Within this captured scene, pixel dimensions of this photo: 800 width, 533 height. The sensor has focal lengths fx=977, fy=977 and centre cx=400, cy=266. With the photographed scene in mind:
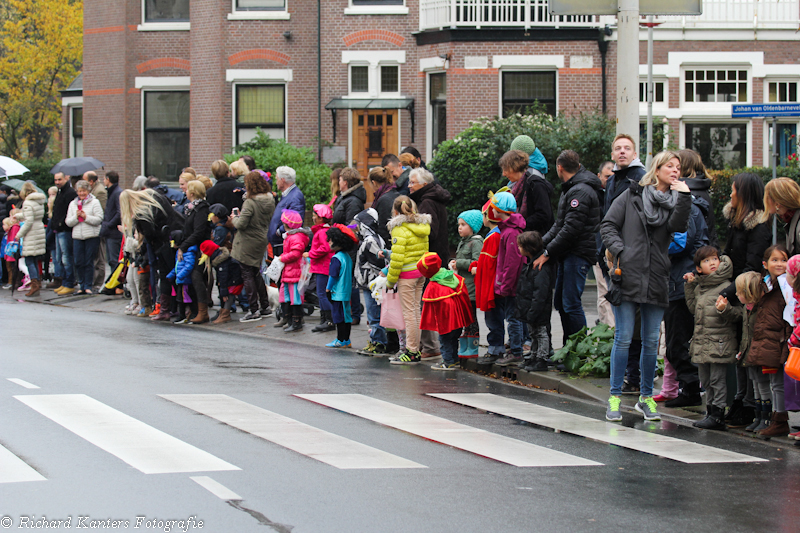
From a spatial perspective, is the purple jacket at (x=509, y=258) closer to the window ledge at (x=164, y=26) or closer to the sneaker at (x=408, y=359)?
the sneaker at (x=408, y=359)

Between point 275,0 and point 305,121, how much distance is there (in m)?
3.33

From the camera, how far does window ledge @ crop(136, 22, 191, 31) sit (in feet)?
89.3

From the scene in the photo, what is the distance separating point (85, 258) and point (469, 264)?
9510 millimetres

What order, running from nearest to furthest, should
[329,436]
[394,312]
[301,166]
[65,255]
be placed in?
[329,436] → [394,312] → [65,255] → [301,166]

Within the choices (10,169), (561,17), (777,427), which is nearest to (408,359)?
(777,427)

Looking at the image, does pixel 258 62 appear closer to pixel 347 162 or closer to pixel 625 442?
pixel 347 162

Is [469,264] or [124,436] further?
[469,264]

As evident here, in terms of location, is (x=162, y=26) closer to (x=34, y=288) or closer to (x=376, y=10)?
(x=376, y=10)

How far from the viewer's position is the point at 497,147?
2212 centimetres

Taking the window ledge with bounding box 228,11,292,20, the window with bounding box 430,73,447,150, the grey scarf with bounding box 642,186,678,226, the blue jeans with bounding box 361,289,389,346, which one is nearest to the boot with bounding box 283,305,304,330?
the blue jeans with bounding box 361,289,389,346

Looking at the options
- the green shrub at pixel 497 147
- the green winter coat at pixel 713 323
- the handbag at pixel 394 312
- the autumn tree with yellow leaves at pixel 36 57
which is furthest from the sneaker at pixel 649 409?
the autumn tree with yellow leaves at pixel 36 57

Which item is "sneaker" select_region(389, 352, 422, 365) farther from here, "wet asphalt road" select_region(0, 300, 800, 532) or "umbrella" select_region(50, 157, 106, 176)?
"umbrella" select_region(50, 157, 106, 176)

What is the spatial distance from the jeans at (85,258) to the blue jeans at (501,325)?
31.4 ft

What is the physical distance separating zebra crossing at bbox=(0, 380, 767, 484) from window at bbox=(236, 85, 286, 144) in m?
18.8
